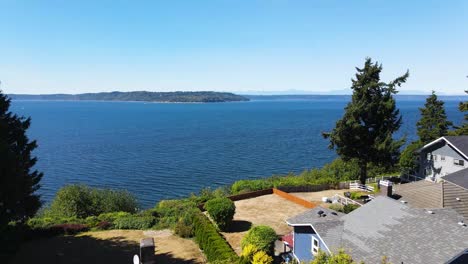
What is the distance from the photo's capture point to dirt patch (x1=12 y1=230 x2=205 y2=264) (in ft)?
73.9

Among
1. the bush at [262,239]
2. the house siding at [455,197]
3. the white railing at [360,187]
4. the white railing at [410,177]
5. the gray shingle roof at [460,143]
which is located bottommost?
the white railing at [360,187]

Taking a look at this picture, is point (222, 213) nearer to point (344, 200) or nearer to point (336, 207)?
point (336, 207)

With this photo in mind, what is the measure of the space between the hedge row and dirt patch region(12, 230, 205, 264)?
0.78m

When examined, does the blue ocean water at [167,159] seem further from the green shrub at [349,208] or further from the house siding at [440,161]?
the green shrub at [349,208]

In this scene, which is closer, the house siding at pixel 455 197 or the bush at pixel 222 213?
the house siding at pixel 455 197

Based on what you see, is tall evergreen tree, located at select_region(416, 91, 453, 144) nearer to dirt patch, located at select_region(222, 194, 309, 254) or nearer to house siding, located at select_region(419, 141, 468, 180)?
house siding, located at select_region(419, 141, 468, 180)

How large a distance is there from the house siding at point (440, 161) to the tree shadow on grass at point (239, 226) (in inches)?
887

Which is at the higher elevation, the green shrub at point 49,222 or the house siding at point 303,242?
the house siding at point 303,242

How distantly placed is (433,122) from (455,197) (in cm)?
3220

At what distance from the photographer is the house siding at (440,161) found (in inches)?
1387

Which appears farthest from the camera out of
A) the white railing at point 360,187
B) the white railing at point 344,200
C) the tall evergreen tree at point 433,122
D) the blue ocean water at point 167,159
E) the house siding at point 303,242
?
the blue ocean water at point 167,159

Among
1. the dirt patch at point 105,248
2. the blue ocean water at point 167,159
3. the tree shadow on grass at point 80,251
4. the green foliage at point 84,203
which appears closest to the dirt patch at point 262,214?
the dirt patch at point 105,248

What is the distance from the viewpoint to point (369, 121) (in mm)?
37188

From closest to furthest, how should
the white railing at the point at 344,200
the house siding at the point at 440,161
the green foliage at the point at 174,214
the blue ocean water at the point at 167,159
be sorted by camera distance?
the green foliage at the point at 174,214, the white railing at the point at 344,200, the house siding at the point at 440,161, the blue ocean water at the point at 167,159
